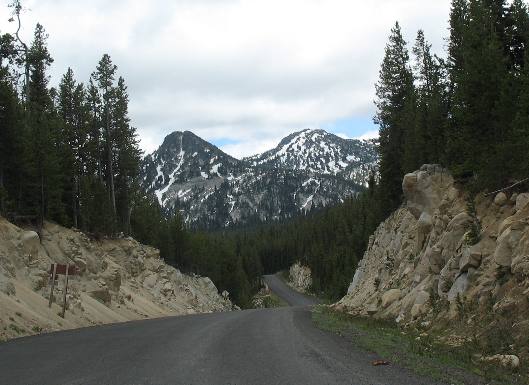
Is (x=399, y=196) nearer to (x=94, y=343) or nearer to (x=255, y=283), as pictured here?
(x=94, y=343)

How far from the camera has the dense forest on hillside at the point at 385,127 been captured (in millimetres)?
23547

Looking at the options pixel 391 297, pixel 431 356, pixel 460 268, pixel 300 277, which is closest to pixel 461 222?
pixel 460 268

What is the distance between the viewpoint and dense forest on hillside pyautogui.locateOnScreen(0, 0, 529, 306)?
2355cm

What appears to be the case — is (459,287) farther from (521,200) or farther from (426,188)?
(426,188)

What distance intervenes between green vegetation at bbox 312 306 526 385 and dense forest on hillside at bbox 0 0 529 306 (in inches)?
344

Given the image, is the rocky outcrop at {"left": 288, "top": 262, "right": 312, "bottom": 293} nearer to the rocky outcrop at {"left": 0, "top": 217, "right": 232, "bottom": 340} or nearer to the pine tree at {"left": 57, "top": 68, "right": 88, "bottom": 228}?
the rocky outcrop at {"left": 0, "top": 217, "right": 232, "bottom": 340}

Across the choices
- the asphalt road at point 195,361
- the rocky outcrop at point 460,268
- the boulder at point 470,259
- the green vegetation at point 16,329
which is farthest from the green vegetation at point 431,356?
the green vegetation at point 16,329

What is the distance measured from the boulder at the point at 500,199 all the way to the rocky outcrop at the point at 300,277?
114917 mm

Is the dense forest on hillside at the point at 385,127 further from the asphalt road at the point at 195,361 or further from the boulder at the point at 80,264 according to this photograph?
the asphalt road at the point at 195,361

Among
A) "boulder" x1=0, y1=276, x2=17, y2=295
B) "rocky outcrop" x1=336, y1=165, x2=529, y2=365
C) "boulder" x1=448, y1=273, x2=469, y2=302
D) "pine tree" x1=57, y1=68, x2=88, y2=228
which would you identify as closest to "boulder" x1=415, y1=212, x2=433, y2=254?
"rocky outcrop" x1=336, y1=165, x2=529, y2=365

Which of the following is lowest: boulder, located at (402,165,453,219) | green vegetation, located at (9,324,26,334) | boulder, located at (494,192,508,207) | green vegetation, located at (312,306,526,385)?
green vegetation, located at (312,306,526,385)

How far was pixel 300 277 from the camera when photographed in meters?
148

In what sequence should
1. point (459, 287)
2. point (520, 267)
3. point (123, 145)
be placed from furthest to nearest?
point (123, 145) < point (459, 287) < point (520, 267)

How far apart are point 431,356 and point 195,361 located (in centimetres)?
556
